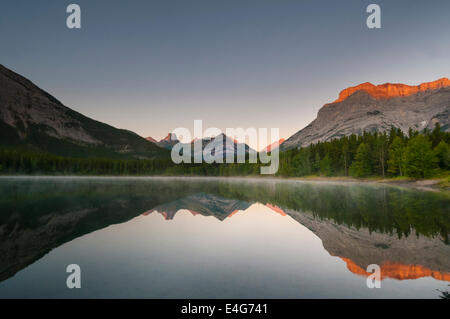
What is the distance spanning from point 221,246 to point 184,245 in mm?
2032

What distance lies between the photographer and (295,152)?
491ft

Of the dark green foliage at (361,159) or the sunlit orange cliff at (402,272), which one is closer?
the sunlit orange cliff at (402,272)

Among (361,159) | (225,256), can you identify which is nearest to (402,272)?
(225,256)

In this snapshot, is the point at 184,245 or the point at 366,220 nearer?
Answer: the point at 184,245

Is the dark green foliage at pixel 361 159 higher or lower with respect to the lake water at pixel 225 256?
higher

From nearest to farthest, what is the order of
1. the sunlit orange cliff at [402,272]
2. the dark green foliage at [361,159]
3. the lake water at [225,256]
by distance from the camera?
the lake water at [225,256], the sunlit orange cliff at [402,272], the dark green foliage at [361,159]

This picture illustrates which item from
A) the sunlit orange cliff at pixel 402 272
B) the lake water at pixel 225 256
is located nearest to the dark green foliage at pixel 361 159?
the lake water at pixel 225 256

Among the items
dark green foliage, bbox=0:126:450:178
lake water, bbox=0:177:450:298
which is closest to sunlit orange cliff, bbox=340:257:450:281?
lake water, bbox=0:177:450:298

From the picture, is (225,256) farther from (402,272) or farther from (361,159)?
(361,159)

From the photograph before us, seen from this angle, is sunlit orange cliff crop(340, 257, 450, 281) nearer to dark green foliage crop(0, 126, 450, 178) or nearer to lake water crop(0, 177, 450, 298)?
lake water crop(0, 177, 450, 298)

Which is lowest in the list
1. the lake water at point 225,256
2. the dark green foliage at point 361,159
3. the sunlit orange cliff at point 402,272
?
the sunlit orange cliff at point 402,272

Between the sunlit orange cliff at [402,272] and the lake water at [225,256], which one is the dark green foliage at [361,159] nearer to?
the lake water at [225,256]
